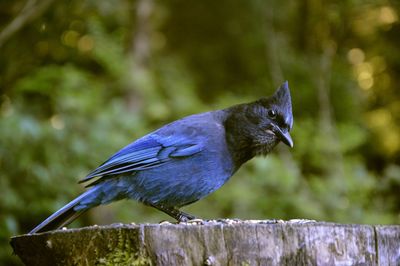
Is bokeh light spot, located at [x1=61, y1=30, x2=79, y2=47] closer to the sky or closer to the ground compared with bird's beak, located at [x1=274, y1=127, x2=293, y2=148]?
closer to the sky

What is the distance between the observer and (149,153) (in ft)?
14.8

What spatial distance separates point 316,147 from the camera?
22.4 ft

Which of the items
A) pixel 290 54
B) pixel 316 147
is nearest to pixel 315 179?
pixel 316 147

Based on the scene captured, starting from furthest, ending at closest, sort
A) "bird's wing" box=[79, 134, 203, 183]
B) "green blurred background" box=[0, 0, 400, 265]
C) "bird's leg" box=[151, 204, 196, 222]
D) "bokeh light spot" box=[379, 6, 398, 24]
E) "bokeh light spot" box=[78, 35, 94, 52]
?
"bokeh light spot" box=[379, 6, 398, 24]
"bokeh light spot" box=[78, 35, 94, 52]
"green blurred background" box=[0, 0, 400, 265]
"bird's leg" box=[151, 204, 196, 222]
"bird's wing" box=[79, 134, 203, 183]

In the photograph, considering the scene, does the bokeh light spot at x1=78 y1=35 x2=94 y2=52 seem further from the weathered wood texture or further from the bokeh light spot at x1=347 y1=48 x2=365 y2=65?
the weathered wood texture

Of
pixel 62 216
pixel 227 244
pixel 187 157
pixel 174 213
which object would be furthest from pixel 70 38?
pixel 227 244

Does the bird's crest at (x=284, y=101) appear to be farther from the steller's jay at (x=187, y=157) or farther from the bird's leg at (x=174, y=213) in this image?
the bird's leg at (x=174, y=213)

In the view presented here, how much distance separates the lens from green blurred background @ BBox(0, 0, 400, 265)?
231 inches

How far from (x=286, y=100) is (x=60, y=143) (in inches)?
89.5

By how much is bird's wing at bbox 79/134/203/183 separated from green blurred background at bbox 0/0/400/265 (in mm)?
1380

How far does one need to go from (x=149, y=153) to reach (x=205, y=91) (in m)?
3.87

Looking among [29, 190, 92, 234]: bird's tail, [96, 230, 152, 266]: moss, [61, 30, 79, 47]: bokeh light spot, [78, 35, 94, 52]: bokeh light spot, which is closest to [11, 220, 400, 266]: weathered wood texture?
[96, 230, 152, 266]: moss

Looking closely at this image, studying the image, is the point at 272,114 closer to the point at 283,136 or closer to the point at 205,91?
the point at 283,136

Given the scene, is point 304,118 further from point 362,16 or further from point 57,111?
point 57,111
